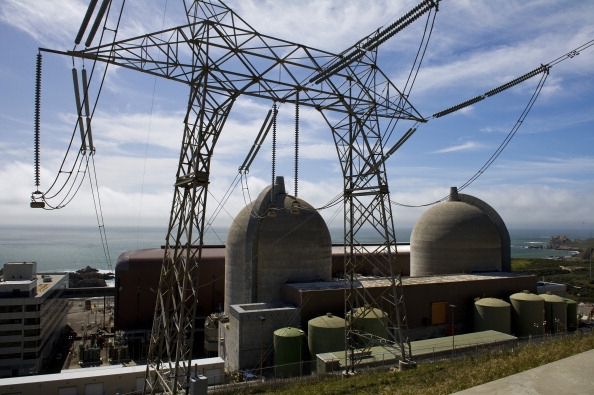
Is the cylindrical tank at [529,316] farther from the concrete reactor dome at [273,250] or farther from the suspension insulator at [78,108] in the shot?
the suspension insulator at [78,108]

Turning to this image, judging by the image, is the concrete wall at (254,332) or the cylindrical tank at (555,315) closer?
the concrete wall at (254,332)

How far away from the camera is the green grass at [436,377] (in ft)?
32.2

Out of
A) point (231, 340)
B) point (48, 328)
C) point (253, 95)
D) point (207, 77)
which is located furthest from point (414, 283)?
point (48, 328)

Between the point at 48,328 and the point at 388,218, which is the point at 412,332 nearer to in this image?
the point at 388,218

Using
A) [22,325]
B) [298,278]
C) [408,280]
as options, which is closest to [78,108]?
[298,278]

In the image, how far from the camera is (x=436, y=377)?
1202cm

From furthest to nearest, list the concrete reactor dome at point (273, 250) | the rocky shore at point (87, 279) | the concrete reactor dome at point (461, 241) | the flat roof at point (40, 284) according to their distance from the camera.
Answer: the rocky shore at point (87, 279), the concrete reactor dome at point (461, 241), the flat roof at point (40, 284), the concrete reactor dome at point (273, 250)

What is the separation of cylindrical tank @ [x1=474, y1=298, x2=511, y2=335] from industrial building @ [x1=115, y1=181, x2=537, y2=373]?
0.94 feet

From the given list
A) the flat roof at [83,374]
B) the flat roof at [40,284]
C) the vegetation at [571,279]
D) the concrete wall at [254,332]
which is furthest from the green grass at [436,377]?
the vegetation at [571,279]

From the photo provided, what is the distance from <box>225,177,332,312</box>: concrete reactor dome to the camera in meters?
27.2

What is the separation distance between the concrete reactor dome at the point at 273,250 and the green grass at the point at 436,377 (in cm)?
1040

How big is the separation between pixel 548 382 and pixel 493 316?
80.8ft

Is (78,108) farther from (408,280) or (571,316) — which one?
(571,316)

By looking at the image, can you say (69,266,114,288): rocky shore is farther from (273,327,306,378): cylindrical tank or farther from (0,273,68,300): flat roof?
(273,327,306,378): cylindrical tank
